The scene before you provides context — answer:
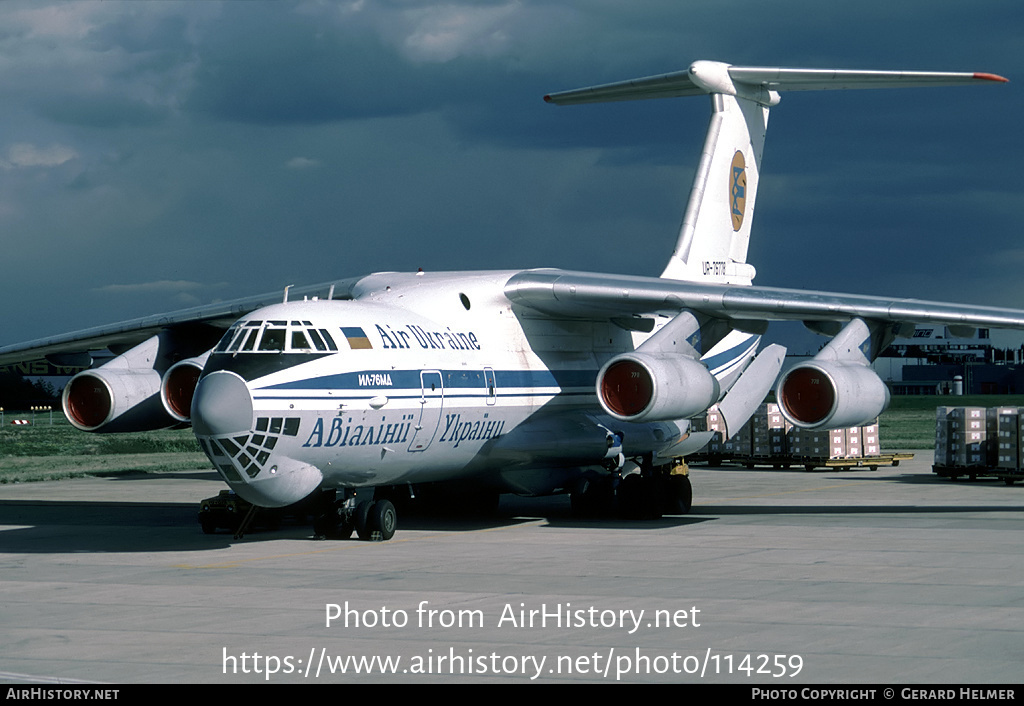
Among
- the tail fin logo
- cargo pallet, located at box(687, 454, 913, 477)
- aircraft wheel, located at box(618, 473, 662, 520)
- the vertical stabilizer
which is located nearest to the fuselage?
aircraft wheel, located at box(618, 473, 662, 520)

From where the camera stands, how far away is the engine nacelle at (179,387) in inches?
591

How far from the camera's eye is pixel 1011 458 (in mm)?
22109

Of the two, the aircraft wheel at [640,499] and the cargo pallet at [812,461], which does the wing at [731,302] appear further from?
the cargo pallet at [812,461]

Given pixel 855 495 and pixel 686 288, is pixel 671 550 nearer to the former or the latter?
pixel 686 288

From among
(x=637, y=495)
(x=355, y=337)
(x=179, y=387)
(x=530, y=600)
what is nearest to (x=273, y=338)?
(x=355, y=337)

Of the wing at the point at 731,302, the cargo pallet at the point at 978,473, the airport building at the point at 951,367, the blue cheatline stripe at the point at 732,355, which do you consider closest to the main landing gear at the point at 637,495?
the blue cheatline stripe at the point at 732,355

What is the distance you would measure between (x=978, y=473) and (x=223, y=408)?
15.7m

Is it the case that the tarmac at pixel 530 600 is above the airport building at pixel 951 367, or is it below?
below

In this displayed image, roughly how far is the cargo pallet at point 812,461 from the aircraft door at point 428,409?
49.2 feet

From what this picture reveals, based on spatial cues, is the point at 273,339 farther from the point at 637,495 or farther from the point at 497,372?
the point at 637,495

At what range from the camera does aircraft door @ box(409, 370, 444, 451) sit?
530 inches

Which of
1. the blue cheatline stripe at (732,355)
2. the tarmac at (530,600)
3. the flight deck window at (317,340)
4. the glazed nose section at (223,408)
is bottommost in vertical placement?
the tarmac at (530,600)

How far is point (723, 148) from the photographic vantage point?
62.0ft

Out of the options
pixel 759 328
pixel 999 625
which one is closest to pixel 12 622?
pixel 999 625
